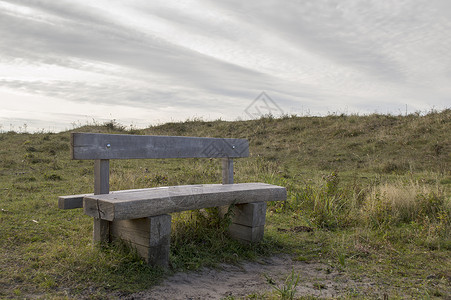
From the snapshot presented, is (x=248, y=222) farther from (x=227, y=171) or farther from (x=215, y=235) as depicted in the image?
(x=227, y=171)

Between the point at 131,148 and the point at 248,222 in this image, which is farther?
the point at 248,222

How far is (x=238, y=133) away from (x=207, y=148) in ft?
47.6

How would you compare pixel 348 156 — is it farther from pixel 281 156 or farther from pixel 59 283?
pixel 59 283

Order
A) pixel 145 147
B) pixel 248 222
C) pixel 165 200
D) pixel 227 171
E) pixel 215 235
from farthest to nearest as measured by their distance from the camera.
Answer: pixel 227 171 → pixel 248 222 → pixel 215 235 → pixel 145 147 → pixel 165 200

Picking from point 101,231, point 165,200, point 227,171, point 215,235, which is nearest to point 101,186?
point 101,231

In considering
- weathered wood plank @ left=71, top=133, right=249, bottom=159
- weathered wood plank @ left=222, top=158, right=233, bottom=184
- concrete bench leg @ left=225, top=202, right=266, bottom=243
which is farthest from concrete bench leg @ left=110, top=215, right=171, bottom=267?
weathered wood plank @ left=222, top=158, right=233, bottom=184

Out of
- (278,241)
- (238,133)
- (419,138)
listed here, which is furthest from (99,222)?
(238,133)

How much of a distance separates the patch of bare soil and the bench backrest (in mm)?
1228

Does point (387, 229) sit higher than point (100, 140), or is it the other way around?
point (100, 140)

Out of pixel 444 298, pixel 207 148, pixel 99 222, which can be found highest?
pixel 207 148

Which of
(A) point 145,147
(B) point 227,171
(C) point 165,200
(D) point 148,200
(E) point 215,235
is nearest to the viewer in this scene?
(D) point 148,200

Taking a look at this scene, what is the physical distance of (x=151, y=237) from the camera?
3.54 m

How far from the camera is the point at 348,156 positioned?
13664mm

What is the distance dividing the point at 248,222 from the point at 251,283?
1135 millimetres
